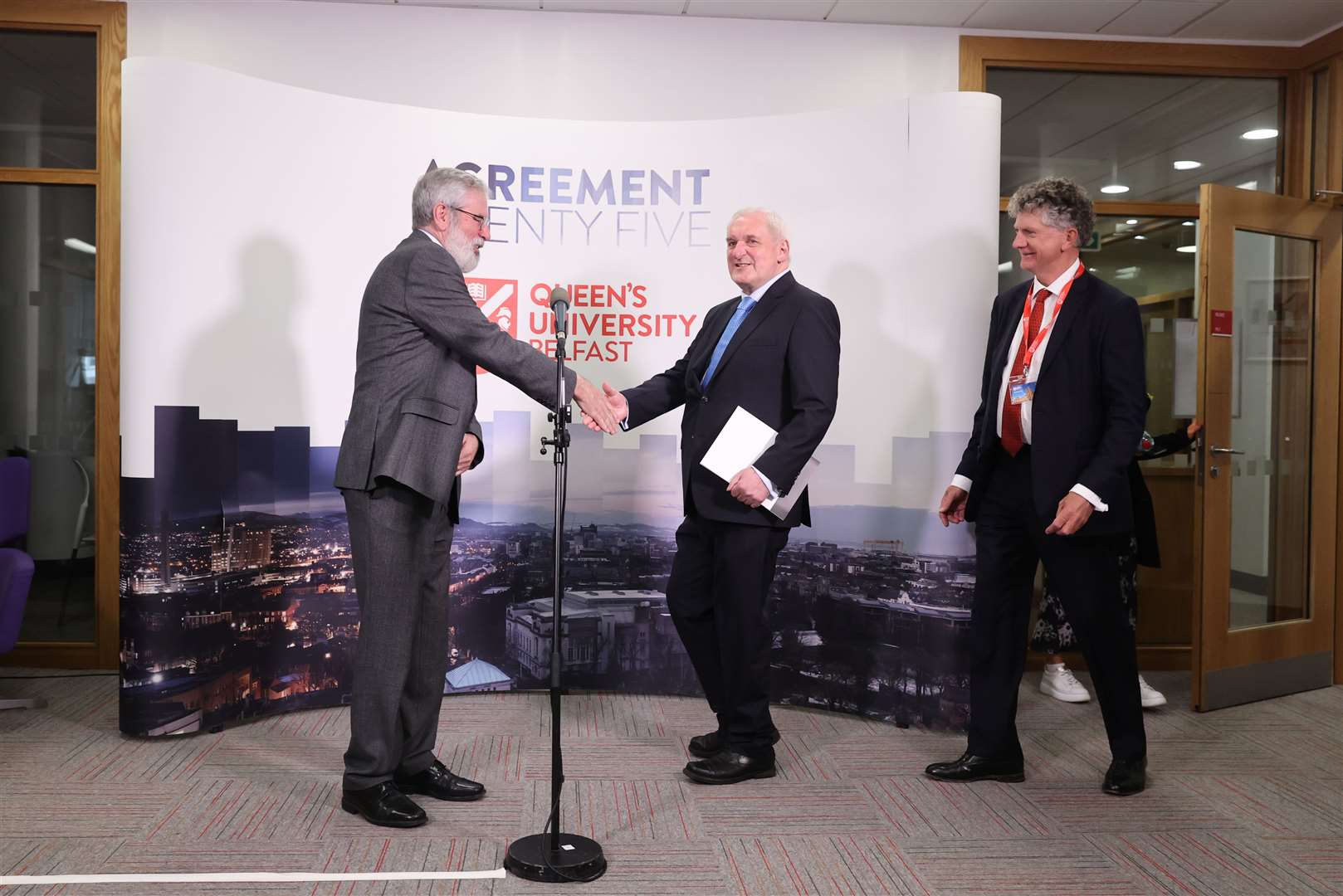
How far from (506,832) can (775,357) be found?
154 centimetres

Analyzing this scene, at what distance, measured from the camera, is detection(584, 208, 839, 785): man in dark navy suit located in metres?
2.92

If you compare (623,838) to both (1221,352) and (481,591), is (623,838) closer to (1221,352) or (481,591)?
(481,591)

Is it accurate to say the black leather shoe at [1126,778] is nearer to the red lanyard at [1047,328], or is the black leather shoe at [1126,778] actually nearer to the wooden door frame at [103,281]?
the red lanyard at [1047,328]

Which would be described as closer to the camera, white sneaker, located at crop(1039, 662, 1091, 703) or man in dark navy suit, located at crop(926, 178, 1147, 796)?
man in dark navy suit, located at crop(926, 178, 1147, 796)

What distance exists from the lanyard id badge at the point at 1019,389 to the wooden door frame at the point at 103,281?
353cm

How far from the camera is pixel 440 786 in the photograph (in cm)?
280

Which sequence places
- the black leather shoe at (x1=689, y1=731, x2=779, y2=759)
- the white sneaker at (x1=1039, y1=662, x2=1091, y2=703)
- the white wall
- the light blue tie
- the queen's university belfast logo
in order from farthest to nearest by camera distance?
the white wall < the white sneaker at (x1=1039, y1=662, x2=1091, y2=703) < the queen's university belfast logo < the black leather shoe at (x1=689, y1=731, x2=779, y2=759) < the light blue tie

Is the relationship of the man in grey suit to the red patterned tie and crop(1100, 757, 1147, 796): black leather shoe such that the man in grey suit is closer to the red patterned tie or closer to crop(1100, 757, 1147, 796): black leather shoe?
the red patterned tie

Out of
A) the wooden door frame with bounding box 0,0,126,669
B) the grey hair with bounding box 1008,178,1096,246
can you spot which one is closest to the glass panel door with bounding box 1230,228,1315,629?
the grey hair with bounding box 1008,178,1096,246

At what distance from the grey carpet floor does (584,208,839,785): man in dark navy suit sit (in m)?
0.28

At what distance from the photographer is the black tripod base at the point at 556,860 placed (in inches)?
90.5

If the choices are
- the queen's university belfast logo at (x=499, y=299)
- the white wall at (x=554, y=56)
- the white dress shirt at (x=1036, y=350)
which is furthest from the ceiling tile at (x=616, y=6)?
the white dress shirt at (x=1036, y=350)

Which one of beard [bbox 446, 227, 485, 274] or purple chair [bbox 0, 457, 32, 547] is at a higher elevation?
beard [bbox 446, 227, 485, 274]

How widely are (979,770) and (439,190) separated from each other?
237 centimetres
